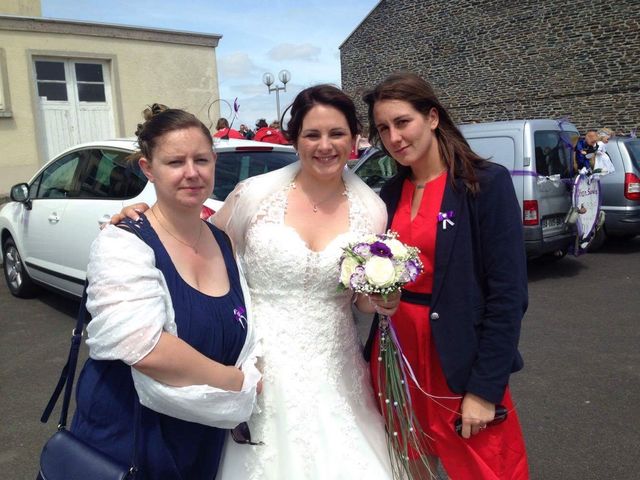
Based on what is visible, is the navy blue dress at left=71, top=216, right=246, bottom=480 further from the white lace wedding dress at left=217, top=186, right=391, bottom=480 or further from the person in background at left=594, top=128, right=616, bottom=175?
the person in background at left=594, top=128, right=616, bottom=175

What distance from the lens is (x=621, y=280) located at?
7426 millimetres

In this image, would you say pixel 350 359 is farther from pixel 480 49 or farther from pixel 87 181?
pixel 480 49

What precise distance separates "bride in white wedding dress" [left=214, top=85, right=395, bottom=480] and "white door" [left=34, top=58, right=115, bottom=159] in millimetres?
12905

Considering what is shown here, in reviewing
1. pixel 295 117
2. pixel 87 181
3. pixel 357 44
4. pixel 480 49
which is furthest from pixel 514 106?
pixel 295 117

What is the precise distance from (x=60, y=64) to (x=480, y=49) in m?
16.6

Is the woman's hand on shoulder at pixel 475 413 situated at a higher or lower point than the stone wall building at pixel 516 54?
lower

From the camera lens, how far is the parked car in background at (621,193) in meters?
8.84

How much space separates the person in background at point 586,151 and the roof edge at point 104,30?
34.3ft

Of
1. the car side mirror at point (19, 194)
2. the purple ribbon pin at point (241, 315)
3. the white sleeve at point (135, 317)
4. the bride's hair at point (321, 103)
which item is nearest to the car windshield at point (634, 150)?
the bride's hair at point (321, 103)

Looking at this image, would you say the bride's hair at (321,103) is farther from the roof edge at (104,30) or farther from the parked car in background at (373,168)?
the roof edge at (104,30)

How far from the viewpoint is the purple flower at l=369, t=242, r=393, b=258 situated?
1.91 meters

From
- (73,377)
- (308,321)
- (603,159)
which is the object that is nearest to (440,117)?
(308,321)

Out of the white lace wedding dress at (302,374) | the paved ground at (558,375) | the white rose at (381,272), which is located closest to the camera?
the white rose at (381,272)

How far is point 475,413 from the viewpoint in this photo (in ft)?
6.50
